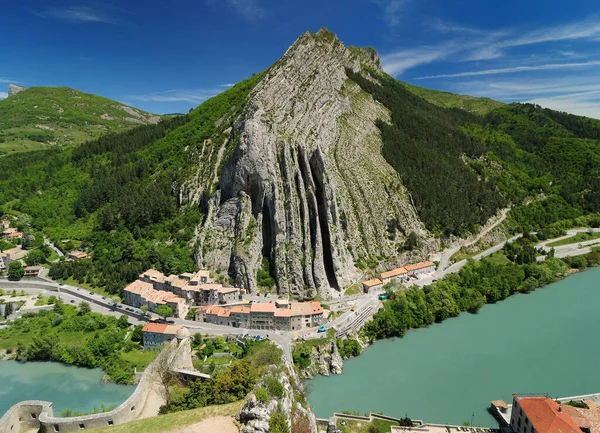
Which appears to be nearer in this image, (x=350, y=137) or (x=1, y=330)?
(x=1, y=330)

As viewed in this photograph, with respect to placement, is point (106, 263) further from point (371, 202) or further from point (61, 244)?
point (371, 202)

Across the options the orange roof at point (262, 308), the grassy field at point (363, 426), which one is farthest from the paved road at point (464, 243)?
the grassy field at point (363, 426)

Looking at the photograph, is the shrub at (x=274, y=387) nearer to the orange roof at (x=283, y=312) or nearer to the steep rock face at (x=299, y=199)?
the orange roof at (x=283, y=312)

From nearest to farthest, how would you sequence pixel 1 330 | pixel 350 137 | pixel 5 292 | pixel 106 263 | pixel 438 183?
1. pixel 1 330
2. pixel 5 292
3. pixel 106 263
4. pixel 350 137
5. pixel 438 183

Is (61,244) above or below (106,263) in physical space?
above

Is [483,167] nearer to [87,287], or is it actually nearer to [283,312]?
[283,312]

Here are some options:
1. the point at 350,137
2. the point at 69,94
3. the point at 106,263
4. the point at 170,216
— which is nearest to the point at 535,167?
the point at 350,137
